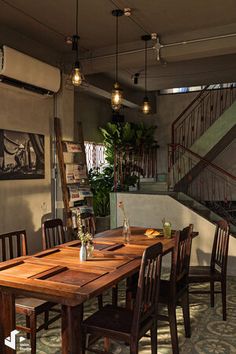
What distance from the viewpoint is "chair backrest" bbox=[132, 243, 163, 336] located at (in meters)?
2.21

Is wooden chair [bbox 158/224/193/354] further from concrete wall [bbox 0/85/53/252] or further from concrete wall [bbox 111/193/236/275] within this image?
concrete wall [bbox 0/85/53/252]

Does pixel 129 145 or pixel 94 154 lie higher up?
pixel 129 145

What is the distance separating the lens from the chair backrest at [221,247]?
3.54 metres

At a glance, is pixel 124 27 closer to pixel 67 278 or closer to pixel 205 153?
pixel 205 153

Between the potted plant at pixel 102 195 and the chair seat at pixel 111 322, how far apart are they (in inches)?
187

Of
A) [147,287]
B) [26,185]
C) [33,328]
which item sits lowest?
[33,328]

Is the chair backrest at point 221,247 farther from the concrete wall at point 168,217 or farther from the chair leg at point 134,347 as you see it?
the chair leg at point 134,347

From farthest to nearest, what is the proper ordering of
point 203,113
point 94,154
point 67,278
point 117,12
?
point 94,154, point 203,113, point 117,12, point 67,278

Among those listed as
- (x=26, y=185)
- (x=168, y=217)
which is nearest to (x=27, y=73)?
(x=26, y=185)

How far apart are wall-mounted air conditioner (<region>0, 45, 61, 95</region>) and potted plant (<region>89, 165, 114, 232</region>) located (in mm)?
2860

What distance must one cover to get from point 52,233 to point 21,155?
1825 millimetres

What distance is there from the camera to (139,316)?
221 cm

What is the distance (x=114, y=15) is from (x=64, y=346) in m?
3.78

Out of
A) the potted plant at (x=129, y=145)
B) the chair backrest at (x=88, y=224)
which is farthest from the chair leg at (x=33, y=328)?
the potted plant at (x=129, y=145)
